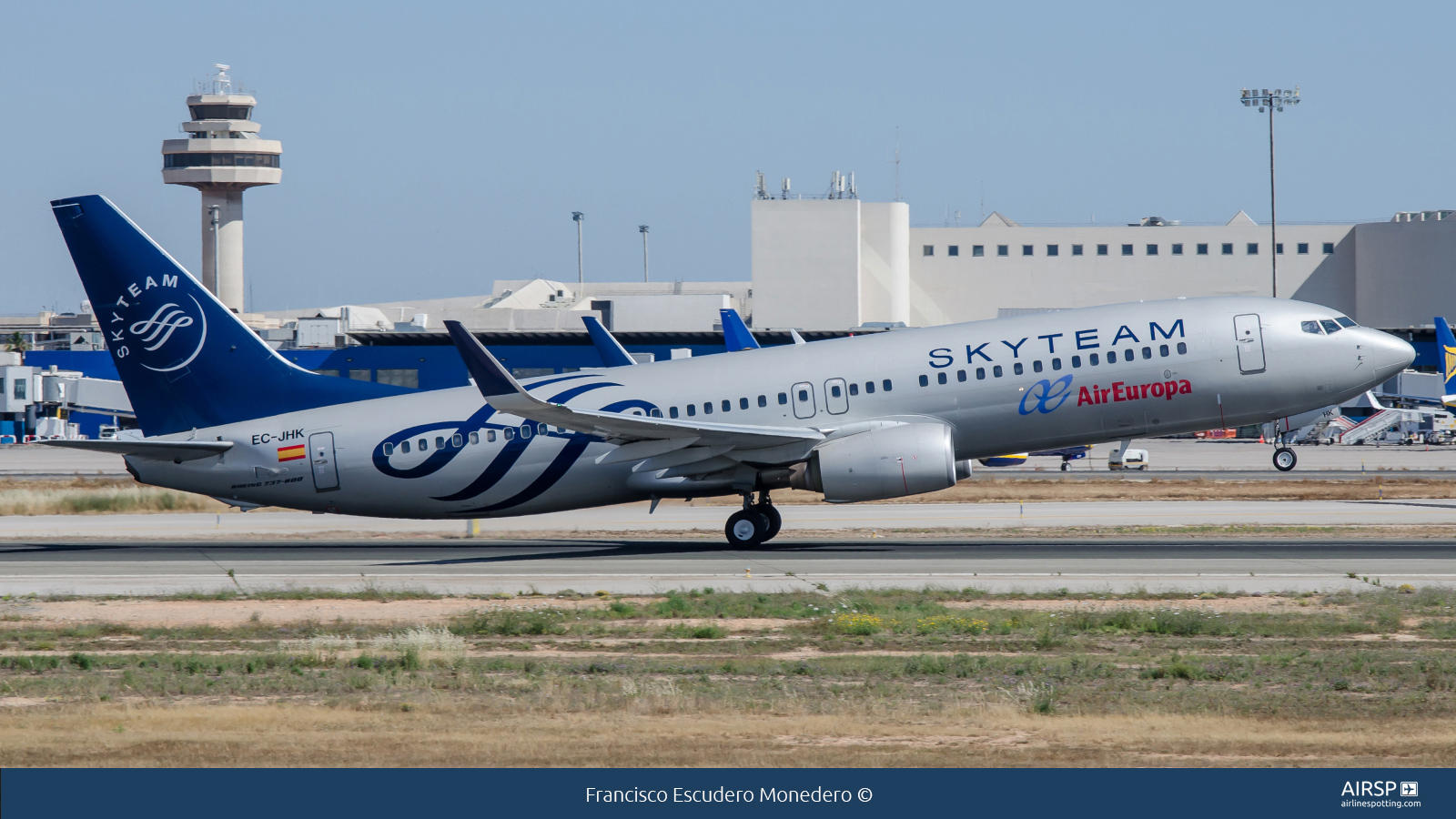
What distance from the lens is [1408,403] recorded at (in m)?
109

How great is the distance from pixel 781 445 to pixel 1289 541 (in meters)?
12.4

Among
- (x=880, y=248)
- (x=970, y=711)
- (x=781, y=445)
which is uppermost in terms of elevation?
(x=880, y=248)

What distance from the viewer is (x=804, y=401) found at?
31.3m

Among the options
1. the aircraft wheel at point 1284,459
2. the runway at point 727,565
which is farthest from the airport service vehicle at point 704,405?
the aircraft wheel at point 1284,459

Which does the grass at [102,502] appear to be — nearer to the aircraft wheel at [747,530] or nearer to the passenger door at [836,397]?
the aircraft wheel at [747,530]

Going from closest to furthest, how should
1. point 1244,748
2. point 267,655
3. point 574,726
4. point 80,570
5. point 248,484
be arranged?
point 1244,748 → point 574,726 → point 267,655 → point 80,570 → point 248,484

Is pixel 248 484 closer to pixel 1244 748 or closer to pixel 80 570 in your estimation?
A: pixel 80 570

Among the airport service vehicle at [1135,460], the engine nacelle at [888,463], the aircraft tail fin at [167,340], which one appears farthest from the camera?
the airport service vehicle at [1135,460]

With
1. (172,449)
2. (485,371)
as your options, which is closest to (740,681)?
(485,371)

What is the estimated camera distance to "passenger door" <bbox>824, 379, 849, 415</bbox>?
31.1m

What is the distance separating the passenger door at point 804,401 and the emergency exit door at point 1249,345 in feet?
30.6

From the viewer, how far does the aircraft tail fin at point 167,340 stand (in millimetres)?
31562

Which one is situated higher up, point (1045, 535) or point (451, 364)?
point (451, 364)

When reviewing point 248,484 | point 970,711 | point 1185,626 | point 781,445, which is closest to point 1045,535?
point 781,445
